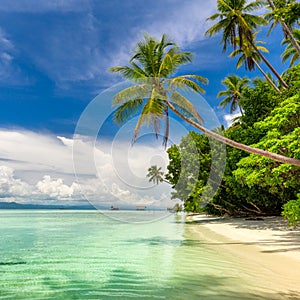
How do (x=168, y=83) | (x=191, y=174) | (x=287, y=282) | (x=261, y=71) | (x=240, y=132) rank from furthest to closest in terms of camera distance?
1. (x=191, y=174)
2. (x=261, y=71)
3. (x=240, y=132)
4. (x=168, y=83)
5. (x=287, y=282)

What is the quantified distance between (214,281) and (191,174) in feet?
66.0

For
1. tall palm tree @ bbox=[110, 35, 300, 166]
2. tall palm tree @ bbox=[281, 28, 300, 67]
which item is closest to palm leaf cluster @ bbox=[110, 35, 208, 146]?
tall palm tree @ bbox=[110, 35, 300, 166]

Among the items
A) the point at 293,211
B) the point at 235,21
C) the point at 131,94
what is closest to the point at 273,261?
the point at 293,211

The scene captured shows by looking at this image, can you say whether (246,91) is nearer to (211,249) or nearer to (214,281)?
(211,249)

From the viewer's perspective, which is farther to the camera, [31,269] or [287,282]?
[31,269]

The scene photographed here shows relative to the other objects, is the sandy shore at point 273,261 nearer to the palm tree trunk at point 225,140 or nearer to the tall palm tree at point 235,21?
the palm tree trunk at point 225,140

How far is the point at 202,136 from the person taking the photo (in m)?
28.2

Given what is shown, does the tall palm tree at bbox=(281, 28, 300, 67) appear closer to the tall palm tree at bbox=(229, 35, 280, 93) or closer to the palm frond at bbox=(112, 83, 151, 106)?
the tall palm tree at bbox=(229, 35, 280, 93)

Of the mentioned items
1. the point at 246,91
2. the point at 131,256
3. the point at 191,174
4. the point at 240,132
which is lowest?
the point at 131,256

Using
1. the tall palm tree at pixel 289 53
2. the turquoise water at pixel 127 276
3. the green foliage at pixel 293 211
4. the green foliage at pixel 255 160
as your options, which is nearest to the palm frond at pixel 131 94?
the green foliage at pixel 255 160

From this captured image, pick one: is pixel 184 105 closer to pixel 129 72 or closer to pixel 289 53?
pixel 129 72

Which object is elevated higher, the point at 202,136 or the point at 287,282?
the point at 202,136

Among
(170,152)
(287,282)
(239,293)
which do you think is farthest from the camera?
(170,152)

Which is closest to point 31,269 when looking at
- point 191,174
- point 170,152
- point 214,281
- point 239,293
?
point 214,281
